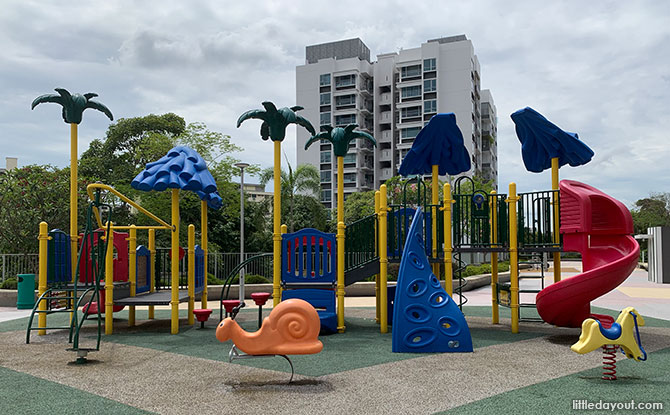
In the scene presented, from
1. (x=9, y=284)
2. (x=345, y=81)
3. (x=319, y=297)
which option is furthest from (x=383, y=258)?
(x=345, y=81)

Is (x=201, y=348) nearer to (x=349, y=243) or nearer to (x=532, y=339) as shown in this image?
(x=349, y=243)

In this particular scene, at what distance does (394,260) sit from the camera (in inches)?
456

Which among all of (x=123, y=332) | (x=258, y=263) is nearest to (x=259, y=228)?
(x=258, y=263)

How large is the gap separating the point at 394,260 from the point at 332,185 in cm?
5527

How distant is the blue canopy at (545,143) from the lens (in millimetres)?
11430

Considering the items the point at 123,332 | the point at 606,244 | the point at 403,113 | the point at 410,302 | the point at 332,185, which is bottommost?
the point at 123,332

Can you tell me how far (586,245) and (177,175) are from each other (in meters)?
8.00

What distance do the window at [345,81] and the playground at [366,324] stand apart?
55.7 metres

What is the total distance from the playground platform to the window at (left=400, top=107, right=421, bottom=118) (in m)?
55.3

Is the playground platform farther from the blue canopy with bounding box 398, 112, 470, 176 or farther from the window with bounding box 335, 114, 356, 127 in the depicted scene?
the window with bounding box 335, 114, 356, 127

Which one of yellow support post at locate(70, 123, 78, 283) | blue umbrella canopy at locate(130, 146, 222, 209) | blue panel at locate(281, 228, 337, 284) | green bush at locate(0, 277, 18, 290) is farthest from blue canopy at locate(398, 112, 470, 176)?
green bush at locate(0, 277, 18, 290)

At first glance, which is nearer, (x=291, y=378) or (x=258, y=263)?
(x=291, y=378)

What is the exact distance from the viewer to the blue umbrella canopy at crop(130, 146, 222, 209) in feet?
34.8

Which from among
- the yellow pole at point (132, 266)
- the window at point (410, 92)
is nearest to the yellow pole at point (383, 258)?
the yellow pole at point (132, 266)
